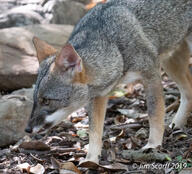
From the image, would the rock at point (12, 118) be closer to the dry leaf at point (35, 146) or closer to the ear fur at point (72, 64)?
the dry leaf at point (35, 146)

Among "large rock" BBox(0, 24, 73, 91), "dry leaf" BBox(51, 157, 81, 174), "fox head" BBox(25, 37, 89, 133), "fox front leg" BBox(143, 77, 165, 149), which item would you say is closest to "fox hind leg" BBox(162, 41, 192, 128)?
"fox front leg" BBox(143, 77, 165, 149)

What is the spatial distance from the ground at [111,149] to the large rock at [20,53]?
1570mm

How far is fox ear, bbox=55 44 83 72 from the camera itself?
182 inches

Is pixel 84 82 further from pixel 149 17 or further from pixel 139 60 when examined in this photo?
pixel 149 17

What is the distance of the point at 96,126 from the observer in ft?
18.5

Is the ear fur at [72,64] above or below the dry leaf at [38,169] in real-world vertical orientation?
above

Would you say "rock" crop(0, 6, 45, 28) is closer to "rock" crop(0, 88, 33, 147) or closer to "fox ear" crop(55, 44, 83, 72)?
"rock" crop(0, 88, 33, 147)

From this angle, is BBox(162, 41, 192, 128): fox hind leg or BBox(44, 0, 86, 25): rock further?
BBox(44, 0, 86, 25): rock

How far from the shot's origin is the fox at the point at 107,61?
488 centimetres

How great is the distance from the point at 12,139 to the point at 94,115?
60.6 inches

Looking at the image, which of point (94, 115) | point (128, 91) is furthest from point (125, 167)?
point (128, 91)

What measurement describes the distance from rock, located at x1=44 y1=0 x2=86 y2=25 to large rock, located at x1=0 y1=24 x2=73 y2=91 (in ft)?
4.77

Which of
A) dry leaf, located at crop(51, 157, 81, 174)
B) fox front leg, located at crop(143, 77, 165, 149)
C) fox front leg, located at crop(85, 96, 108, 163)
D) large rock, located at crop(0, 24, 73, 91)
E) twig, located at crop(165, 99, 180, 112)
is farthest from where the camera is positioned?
large rock, located at crop(0, 24, 73, 91)

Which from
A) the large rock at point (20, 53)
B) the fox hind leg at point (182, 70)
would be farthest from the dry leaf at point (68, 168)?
the large rock at point (20, 53)
